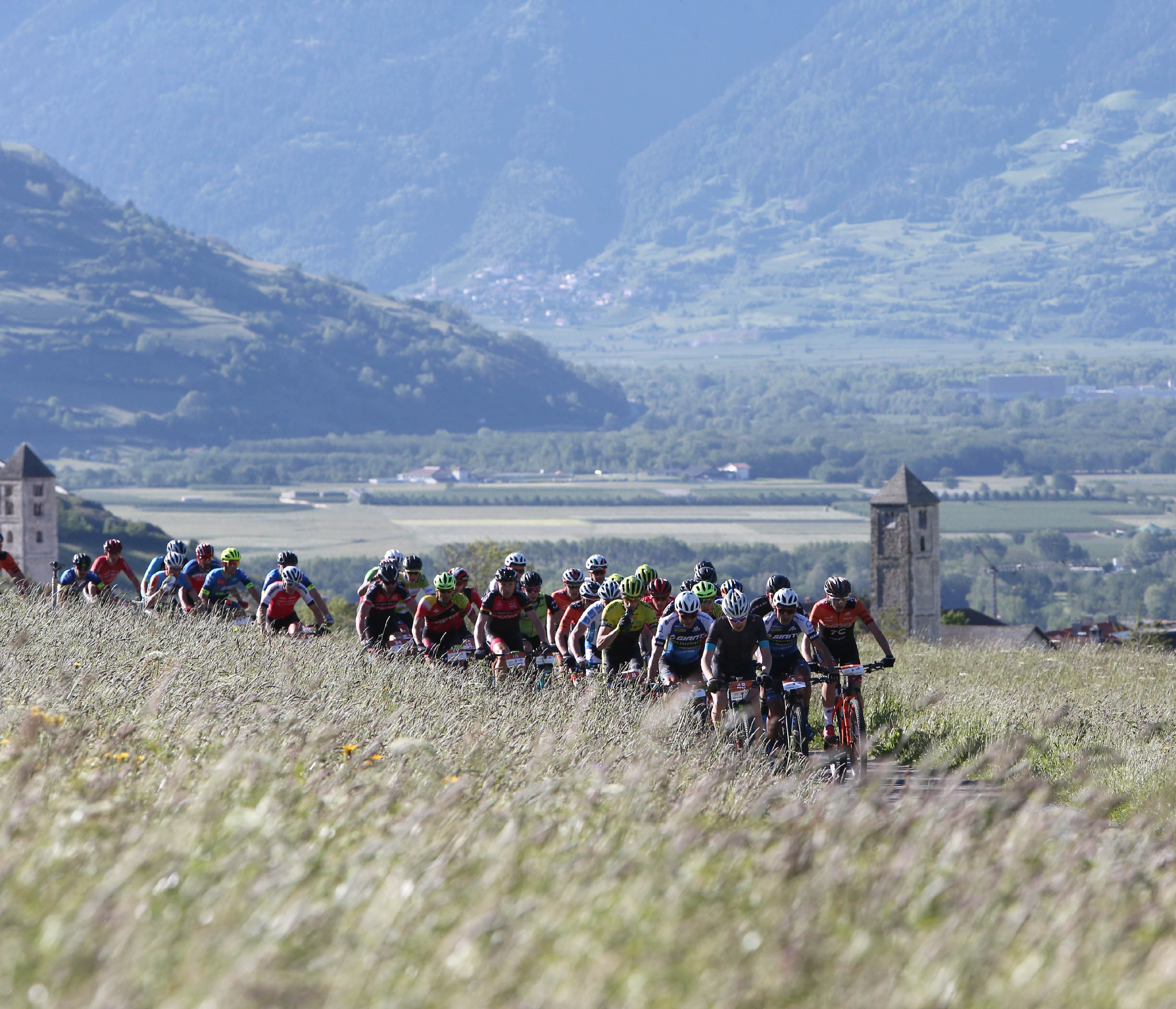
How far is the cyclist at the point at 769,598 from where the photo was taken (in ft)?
50.2

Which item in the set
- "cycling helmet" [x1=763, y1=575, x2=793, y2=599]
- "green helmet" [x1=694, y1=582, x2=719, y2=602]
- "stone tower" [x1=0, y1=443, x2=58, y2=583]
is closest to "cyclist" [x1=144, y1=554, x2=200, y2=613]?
"green helmet" [x1=694, y1=582, x2=719, y2=602]

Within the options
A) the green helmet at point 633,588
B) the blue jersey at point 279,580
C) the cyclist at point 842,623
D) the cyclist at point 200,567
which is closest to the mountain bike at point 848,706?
the cyclist at point 842,623

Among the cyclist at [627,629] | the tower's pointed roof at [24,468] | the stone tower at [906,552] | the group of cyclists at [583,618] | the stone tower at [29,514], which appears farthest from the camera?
the tower's pointed roof at [24,468]

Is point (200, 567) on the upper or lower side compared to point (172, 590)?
upper

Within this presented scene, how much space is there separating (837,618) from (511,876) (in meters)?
9.70

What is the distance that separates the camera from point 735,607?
13.6 m

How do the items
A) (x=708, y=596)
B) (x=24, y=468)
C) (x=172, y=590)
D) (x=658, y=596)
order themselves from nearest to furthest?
(x=658, y=596), (x=708, y=596), (x=172, y=590), (x=24, y=468)

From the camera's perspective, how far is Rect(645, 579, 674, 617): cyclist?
636 inches

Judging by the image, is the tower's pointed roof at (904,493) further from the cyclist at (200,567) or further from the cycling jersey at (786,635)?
the cycling jersey at (786,635)

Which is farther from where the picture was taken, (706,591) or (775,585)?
(706,591)

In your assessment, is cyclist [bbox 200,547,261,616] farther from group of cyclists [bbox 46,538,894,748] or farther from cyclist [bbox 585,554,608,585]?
cyclist [bbox 585,554,608,585]

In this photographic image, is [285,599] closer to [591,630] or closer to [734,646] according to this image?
[591,630]

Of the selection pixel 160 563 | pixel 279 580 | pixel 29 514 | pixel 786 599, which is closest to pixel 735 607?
pixel 786 599

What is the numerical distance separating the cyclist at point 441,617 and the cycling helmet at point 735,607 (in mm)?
4021
